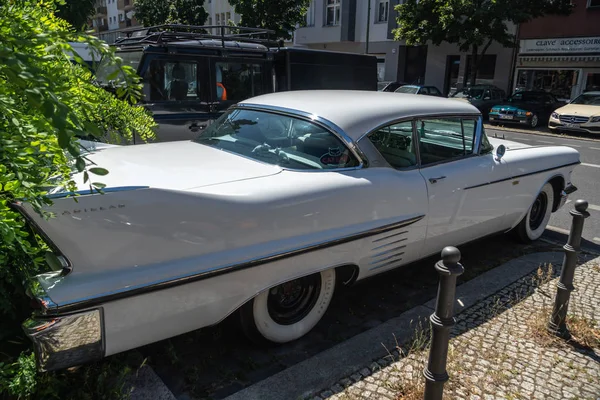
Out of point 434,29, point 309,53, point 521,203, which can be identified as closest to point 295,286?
point 521,203

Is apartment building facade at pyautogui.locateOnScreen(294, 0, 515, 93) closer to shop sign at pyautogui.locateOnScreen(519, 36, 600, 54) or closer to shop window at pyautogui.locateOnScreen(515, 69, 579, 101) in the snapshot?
shop window at pyautogui.locateOnScreen(515, 69, 579, 101)

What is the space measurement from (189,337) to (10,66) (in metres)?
2.24

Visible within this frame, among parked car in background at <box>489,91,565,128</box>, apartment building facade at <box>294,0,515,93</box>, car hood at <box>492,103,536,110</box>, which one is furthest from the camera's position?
apartment building facade at <box>294,0,515,93</box>

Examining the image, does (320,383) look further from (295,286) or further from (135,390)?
(135,390)

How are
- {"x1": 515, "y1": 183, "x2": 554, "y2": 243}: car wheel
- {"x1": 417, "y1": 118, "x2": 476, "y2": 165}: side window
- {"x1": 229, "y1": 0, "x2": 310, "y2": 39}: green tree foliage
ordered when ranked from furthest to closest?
{"x1": 229, "y1": 0, "x2": 310, "y2": 39}: green tree foliage, {"x1": 515, "y1": 183, "x2": 554, "y2": 243}: car wheel, {"x1": 417, "y1": 118, "x2": 476, "y2": 165}: side window

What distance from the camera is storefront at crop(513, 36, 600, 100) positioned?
70.2 ft

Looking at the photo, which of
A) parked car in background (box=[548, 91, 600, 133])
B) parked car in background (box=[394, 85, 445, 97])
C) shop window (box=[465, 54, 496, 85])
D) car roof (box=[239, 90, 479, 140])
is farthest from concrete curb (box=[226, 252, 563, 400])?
shop window (box=[465, 54, 496, 85])

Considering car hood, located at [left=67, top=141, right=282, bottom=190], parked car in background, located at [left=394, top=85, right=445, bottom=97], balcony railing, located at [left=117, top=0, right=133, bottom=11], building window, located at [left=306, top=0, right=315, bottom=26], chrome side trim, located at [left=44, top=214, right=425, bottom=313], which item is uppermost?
balcony railing, located at [left=117, top=0, right=133, bottom=11]

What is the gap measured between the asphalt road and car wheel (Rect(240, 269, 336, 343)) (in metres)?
3.73

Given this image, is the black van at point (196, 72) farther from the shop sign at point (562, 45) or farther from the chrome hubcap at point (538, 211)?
the shop sign at point (562, 45)

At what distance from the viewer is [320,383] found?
2.76 m

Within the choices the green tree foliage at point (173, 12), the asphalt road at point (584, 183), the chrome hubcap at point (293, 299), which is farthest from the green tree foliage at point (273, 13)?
the chrome hubcap at point (293, 299)

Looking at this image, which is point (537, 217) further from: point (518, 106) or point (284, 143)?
point (518, 106)

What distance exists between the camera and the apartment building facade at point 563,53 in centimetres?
2112
